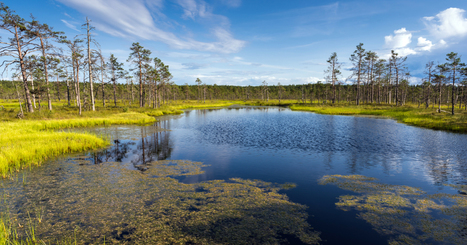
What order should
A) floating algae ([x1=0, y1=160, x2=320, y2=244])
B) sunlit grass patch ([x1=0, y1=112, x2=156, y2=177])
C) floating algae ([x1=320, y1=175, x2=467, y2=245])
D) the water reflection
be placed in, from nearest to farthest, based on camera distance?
floating algae ([x1=0, y1=160, x2=320, y2=244]) < floating algae ([x1=320, y1=175, x2=467, y2=245]) < sunlit grass patch ([x1=0, y1=112, x2=156, y2=177]) < the water reflection

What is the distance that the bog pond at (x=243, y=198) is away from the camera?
6504 mm

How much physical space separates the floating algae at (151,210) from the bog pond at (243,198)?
42mm

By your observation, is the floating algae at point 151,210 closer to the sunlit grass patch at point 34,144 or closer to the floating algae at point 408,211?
the sunlit grass patch at point 34,144

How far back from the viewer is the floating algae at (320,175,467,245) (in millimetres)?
6480

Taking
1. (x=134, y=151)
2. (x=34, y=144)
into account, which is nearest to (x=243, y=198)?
(x=134, y=151)

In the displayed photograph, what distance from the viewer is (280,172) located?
41.4 ft

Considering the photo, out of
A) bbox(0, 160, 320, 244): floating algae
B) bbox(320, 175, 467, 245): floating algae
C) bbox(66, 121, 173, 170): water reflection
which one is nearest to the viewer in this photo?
bbox(0, 160, 320, 244): floating algae

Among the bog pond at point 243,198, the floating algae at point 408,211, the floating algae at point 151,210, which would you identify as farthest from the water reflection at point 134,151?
the floating algae at point 408,211

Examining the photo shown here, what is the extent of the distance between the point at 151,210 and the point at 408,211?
9.64m

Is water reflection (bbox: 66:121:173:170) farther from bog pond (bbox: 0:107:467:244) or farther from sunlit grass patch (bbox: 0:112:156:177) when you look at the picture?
sunlit grass patch (bbox: 0:112:156:177)

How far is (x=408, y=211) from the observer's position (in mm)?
7930

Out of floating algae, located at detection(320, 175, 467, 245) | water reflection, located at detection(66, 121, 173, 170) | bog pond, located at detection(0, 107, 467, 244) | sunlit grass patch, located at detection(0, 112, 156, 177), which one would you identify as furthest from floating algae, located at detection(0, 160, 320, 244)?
water reflection, located at detection(66, 121, 173, 170)

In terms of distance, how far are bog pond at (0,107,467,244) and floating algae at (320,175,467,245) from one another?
37mm

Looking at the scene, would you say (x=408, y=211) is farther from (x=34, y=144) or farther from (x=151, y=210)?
(x=34, y=144)
